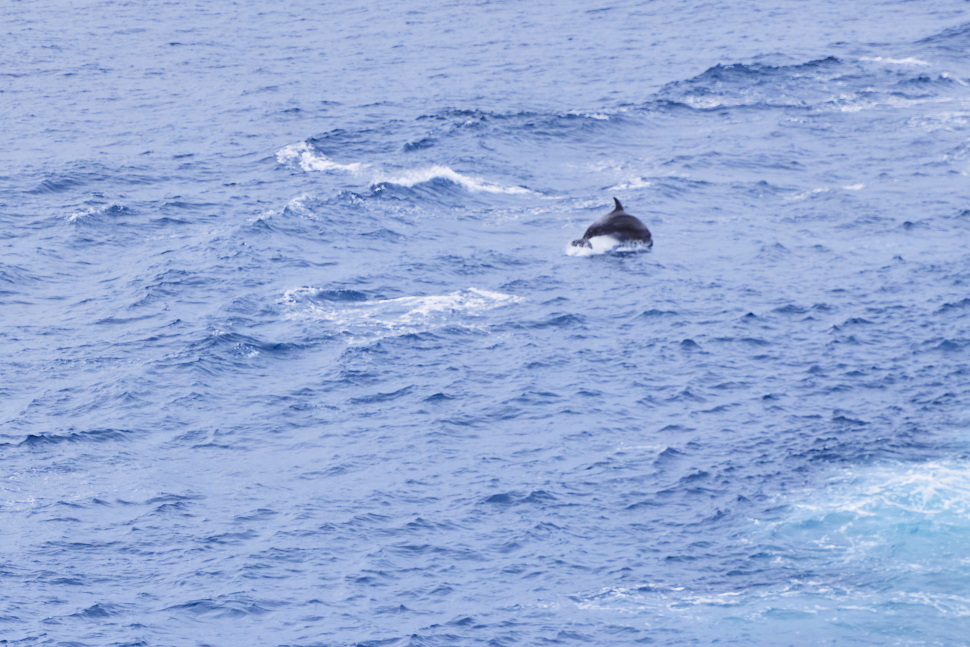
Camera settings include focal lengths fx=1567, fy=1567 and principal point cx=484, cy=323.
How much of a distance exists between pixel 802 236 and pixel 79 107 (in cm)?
5395

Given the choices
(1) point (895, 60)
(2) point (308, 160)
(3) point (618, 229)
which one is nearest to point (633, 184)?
(3) point (618, 229)

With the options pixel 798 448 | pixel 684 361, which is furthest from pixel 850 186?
pixel 798 448

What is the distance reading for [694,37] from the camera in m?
122

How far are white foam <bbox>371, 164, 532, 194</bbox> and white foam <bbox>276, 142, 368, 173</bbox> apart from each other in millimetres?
2702

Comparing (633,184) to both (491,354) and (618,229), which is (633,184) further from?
(491,354)

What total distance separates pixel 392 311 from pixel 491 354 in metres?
6.22

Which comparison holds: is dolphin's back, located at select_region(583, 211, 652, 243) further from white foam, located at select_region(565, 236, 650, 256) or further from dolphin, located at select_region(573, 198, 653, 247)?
white foam, located at select_region(565, 236, 650, 256)

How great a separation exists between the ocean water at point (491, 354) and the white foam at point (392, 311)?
0.87ft

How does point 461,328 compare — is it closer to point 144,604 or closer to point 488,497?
point 488,497

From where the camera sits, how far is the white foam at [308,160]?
92000mm

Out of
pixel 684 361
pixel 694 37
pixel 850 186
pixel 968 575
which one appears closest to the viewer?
pixel 968 575

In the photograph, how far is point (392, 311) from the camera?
71375 millimetres

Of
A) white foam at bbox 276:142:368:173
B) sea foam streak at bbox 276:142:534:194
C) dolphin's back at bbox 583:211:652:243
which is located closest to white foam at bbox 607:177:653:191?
sea foam streak at bbox 276:142:534:194

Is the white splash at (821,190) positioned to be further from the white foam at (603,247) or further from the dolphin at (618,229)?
the white foam at (603,247)
